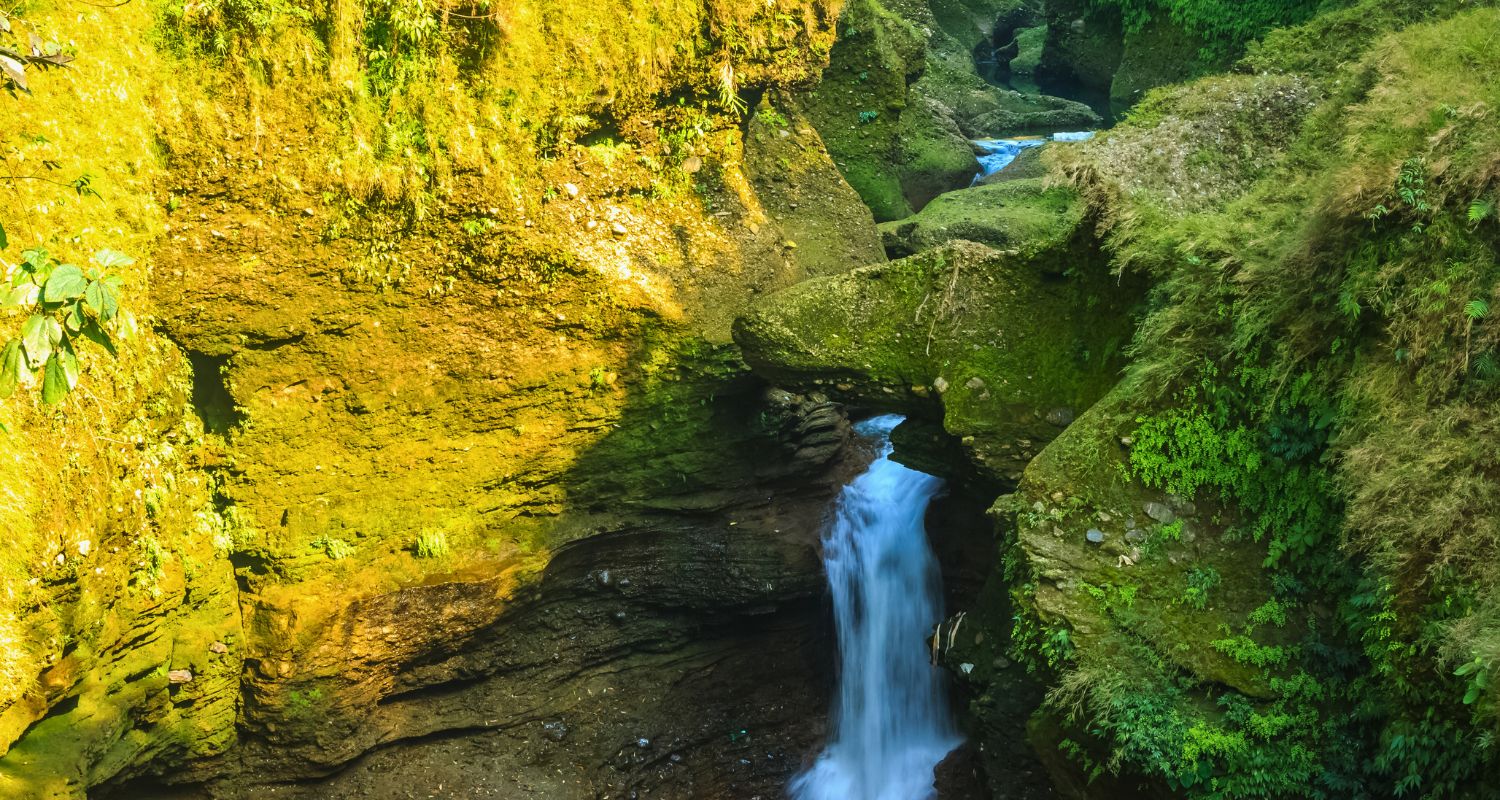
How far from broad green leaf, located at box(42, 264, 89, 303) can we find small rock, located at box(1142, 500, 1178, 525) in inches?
199

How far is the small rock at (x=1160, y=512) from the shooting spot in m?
5.57

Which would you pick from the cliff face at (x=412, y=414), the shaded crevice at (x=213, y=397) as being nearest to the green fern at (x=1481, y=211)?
the cliff face at (x=412, y=414)

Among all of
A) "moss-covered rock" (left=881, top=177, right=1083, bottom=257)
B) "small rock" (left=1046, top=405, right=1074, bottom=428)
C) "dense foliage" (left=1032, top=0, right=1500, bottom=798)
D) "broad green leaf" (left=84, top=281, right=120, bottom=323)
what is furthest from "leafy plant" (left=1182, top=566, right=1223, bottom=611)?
"moss-covered rock" (left=881, top=177, right=1083, bottom=257)

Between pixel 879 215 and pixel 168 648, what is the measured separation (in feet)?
28.9

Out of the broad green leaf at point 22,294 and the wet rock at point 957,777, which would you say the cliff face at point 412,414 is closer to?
the wet rock at point 957,777

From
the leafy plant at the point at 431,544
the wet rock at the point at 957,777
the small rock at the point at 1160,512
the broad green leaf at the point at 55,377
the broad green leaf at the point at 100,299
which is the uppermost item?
the broad green leaf at the point at 100,299

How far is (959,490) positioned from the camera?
827cm

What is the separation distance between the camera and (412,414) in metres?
7.38

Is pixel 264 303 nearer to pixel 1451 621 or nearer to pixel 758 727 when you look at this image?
pixel 758 727

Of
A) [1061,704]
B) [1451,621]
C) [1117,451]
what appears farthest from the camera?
[1117,451]

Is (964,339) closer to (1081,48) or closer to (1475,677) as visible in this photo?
(1475,677)

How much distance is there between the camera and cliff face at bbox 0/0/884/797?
20.3ft

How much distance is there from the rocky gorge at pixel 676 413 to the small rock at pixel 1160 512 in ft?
0.07

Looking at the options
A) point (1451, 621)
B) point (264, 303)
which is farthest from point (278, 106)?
point (1451, 621)
